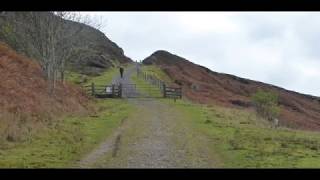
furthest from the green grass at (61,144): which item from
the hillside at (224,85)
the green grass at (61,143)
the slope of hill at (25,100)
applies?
the hillside at (224,85)

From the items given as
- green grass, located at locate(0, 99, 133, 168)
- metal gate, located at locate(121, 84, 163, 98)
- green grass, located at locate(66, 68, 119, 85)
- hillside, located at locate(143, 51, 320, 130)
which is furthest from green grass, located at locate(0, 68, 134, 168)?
hillside, located at locate(143, 51, 320, 130)

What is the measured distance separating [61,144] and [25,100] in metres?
7.13

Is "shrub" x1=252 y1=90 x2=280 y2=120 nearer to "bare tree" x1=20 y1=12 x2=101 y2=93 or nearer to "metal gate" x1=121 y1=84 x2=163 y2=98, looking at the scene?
"metal gate" x1=121 y1=84 x2=163 y2=98

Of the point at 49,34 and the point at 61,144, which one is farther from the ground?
the point at 49,34

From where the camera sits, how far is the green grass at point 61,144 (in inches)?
609

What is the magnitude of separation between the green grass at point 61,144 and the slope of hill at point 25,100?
0.69m

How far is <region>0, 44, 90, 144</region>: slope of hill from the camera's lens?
67.4 feet

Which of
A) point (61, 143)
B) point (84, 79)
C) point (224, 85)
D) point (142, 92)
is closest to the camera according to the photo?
point (61, 143)

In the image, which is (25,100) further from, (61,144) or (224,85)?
(224,85)

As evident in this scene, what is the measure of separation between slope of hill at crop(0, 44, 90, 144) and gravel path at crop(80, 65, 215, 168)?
330 cm

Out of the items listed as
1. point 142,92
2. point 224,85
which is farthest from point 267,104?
point 224,85

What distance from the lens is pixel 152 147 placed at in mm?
19312
